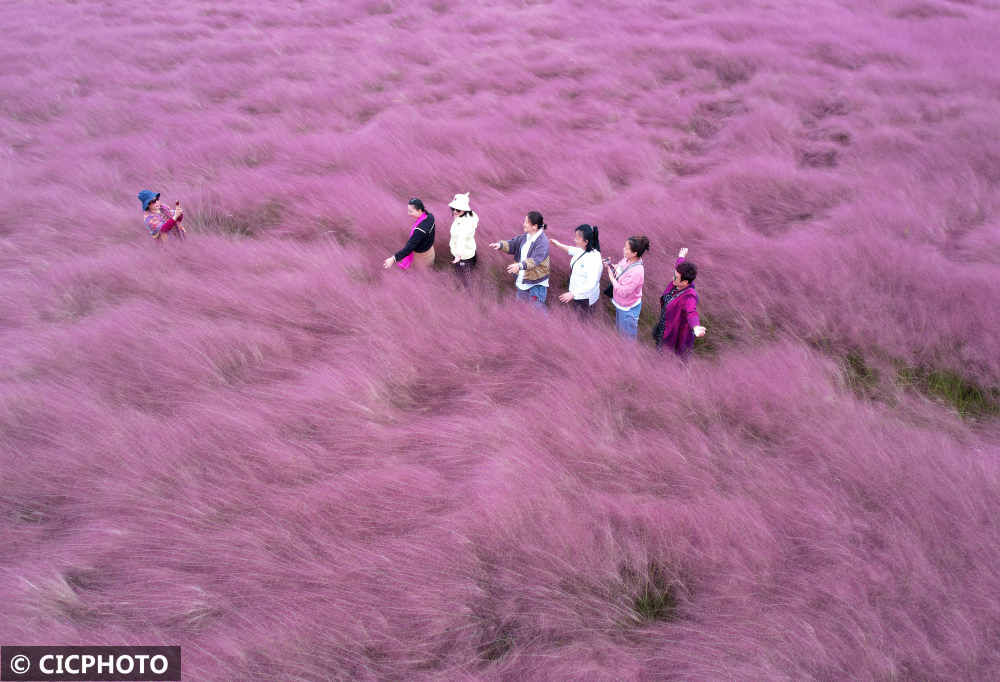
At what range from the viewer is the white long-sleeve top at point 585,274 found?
4.46m

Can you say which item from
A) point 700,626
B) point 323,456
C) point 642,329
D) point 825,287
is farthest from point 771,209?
point 323,456

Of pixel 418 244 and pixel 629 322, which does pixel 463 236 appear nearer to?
pixel 418 244

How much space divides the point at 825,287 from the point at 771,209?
1867 millimetres

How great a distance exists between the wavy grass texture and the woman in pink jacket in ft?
0.75

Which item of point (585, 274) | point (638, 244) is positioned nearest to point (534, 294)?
point (585, 274)

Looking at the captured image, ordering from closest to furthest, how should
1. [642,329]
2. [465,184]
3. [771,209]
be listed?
[642,329] < [771,209] < [465,184]

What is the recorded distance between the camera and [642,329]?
483 centimetres

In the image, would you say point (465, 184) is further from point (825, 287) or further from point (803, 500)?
point (803, 500)

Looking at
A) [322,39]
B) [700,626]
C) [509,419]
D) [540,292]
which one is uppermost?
[322,39]

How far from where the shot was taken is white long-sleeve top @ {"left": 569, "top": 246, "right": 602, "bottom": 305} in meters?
4.46

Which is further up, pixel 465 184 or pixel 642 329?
pixel 465 184
